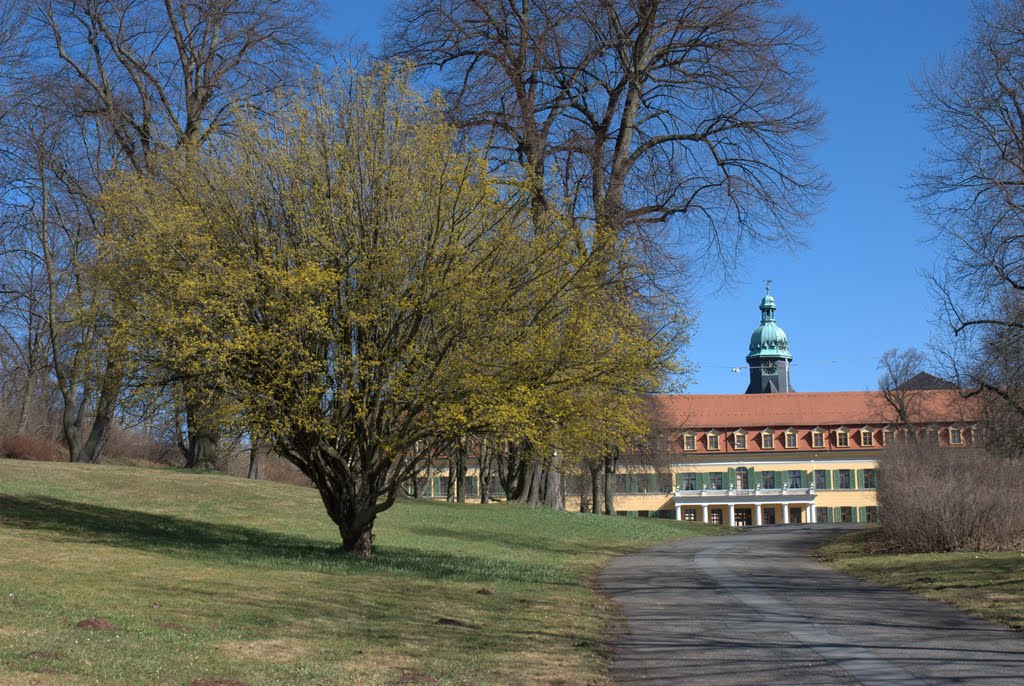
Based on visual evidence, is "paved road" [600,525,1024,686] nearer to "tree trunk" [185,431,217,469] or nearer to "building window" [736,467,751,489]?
"tree trunk" [185,431,217,469]

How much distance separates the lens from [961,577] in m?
16.0

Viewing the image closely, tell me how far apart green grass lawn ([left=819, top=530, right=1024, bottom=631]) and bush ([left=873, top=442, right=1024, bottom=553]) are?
666 mm

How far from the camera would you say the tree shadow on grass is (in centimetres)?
1642

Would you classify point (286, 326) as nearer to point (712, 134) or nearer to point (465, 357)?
point (465, 357)

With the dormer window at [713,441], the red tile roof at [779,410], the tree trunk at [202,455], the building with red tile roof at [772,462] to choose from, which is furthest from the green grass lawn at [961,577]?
the red tile roof at [779,410]

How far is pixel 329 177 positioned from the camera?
15711 millimetres

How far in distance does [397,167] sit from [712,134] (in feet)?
42.3

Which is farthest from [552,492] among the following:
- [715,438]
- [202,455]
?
[715,438]

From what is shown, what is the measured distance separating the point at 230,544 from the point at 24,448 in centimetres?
2082

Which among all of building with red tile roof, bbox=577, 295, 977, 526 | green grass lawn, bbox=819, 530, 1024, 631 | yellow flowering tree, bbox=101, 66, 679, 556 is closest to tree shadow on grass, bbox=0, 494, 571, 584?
yellow flowering tree, bbox=101, 66, 679, 556

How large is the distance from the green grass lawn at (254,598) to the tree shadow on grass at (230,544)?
0.23 feet

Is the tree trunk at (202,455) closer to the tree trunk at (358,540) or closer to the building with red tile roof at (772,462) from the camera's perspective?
the tree trunk at (358,540)

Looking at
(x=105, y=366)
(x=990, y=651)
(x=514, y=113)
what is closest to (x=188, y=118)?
(x=514, y=113)

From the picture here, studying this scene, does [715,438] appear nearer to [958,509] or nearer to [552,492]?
[552,492]
